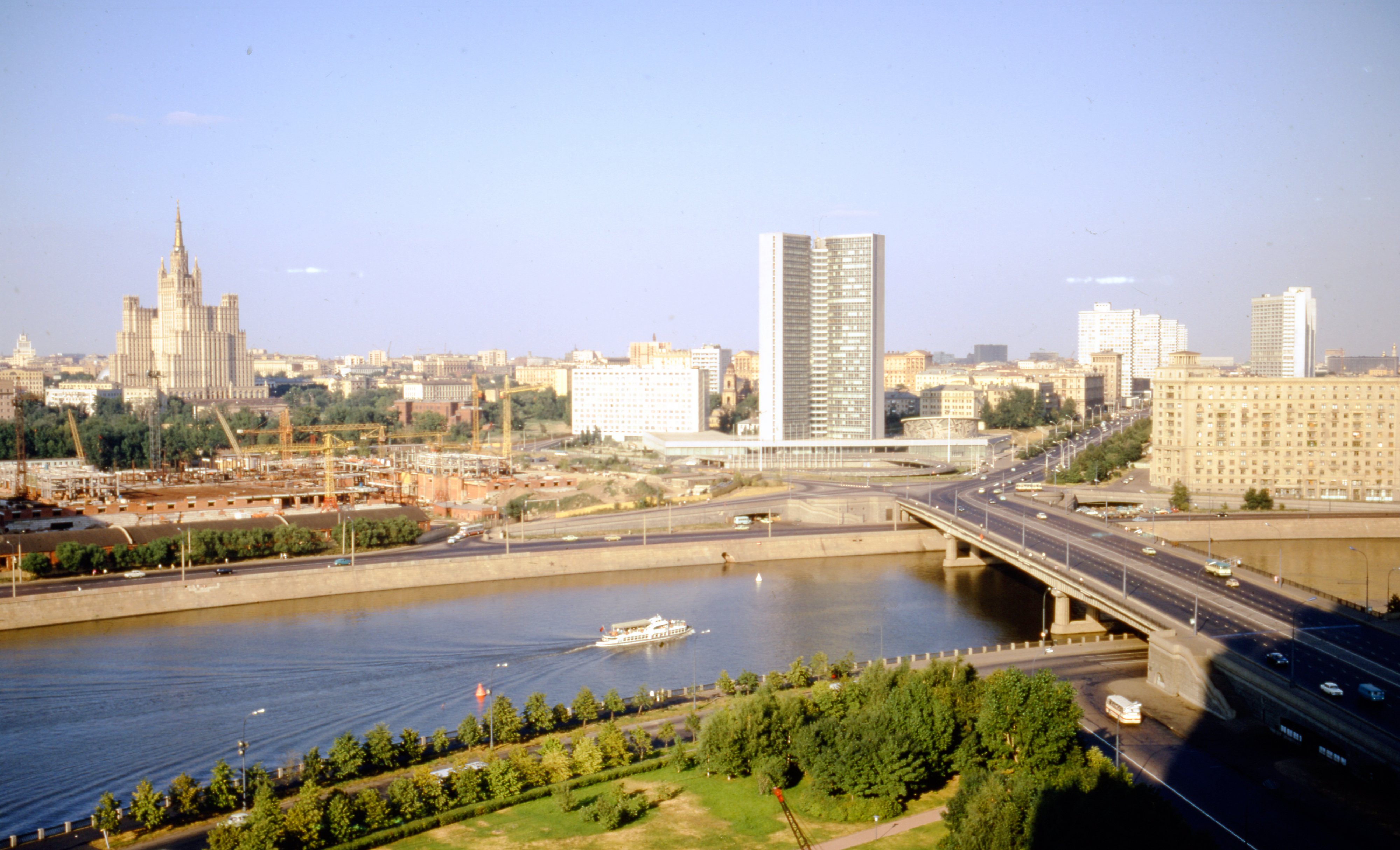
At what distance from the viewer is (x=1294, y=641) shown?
1040cm

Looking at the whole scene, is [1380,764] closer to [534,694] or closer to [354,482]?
[534,694]

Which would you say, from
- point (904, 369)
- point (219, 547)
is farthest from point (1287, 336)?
point (219, 547)

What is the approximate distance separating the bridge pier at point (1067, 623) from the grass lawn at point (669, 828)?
6.24m

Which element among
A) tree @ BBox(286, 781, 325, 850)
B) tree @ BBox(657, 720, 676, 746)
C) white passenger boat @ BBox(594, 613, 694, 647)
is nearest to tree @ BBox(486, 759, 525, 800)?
tree @ BBox(286, 781, 325, 850)

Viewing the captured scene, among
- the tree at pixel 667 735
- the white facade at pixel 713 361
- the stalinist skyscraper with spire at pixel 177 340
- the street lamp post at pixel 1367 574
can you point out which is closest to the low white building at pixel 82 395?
the stalinist skyscraper with spire at pixel 177 340

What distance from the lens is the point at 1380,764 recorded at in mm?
8297

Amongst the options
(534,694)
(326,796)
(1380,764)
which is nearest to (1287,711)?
(1380,764)

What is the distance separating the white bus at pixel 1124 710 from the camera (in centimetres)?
1004

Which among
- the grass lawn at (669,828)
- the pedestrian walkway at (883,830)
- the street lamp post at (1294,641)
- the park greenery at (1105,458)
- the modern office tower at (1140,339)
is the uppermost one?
the modern office tower at (1140,339)

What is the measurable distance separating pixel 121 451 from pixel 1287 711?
32.5 meters

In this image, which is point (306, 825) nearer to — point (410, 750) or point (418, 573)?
point (410, 750)

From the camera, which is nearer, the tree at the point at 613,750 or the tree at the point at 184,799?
the tree at the point at 184,799

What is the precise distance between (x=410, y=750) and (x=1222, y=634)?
26.4ft

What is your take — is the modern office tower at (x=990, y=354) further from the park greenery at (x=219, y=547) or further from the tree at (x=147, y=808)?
the tree at (x=147, y=808)
